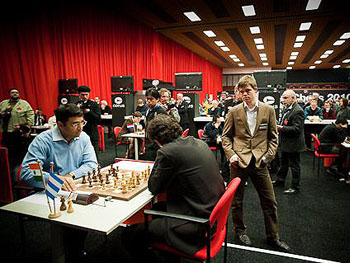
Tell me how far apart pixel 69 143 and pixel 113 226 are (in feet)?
3.36

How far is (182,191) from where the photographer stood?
61.7 inches

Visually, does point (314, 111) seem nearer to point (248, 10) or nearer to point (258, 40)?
point (248, 10)

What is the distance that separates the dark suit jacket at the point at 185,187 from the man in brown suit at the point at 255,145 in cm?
78

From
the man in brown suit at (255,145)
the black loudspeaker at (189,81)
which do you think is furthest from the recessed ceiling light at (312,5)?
the man in brown suit at (255,145)

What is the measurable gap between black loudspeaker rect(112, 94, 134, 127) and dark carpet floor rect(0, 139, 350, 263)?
4551 mm

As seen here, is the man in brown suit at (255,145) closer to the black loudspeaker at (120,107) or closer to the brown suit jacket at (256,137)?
the brown suit jacket at (256,137)

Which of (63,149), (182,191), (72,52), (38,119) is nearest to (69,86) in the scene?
(72,52)

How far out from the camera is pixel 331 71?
66.7ft

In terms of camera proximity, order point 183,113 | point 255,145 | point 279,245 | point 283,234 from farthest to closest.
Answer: point 183,113 → point 283,234 → point 279,245 → point 255,145

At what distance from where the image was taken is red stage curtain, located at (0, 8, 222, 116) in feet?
19.1

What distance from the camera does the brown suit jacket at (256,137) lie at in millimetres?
2258

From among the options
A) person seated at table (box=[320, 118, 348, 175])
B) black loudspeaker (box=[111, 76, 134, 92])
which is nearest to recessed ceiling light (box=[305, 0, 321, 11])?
person seated at table (box=[320, 118, 348, 175])

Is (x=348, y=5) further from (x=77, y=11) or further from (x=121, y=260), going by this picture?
(x=121, y=260)

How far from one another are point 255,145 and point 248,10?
642cm
